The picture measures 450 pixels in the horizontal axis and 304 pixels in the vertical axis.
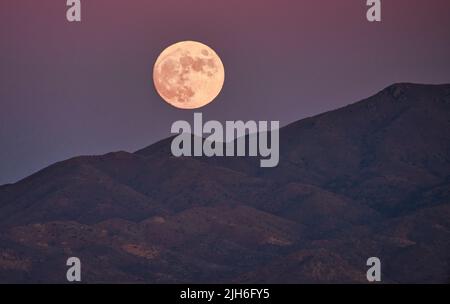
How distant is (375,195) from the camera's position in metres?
194

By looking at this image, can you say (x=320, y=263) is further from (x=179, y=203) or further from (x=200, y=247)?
(x=179, y=203)

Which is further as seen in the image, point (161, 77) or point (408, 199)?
point (408, 199)

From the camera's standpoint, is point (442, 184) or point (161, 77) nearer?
point (161, 77)

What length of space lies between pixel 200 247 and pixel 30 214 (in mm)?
36193

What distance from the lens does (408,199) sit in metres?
187

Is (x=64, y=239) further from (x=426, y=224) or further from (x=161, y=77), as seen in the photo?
(x=426, y=224)

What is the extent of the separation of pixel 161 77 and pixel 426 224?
41874mm

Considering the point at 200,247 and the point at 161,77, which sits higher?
the point at 161,77

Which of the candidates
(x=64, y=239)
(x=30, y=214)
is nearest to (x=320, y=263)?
(x=64, y=239)
